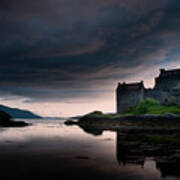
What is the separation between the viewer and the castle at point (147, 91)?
8075 cm

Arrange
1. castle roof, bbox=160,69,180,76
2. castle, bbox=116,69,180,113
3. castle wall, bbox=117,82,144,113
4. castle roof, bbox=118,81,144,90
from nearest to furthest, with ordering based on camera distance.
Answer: castle, bbox=116,69,180,113 → castle roof, bbox=160,69,180,76 → castle wall, bbox=117,82,144,113 → castle roof, bbox=118,81,144,90

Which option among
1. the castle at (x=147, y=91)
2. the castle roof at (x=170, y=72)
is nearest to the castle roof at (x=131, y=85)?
the castle at (x=147, y=91)

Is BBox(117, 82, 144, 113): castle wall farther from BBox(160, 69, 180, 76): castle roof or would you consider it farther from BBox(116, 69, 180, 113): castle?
BBox(160, 69, 180, 76): castle roof

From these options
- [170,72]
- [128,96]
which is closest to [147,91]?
[128,96]

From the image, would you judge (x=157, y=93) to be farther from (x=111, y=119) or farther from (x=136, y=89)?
(x=111, y=119)

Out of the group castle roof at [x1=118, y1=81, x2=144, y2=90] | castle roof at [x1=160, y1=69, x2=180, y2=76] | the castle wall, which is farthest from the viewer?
castle roof at [x1=118, y1=81, x2=144, y2=90]

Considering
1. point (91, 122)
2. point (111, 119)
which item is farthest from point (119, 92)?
point (111, 119)

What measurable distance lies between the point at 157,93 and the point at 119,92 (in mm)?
17990

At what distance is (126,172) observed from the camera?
9359 mm

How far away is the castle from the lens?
80750 millimetres

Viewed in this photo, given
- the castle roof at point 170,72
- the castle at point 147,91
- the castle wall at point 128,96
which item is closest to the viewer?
the castle at point 147,91

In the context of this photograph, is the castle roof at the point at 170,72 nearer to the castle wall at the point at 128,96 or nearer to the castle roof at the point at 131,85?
the castle roof at the point at 131,85

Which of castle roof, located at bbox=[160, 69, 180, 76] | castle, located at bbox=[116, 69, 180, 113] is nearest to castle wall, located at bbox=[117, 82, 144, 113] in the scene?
castle, located at bbox=[116, 69, 180, 113]

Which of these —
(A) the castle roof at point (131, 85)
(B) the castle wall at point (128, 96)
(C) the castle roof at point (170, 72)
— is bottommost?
(B) the castle wall at point (128, 96)
